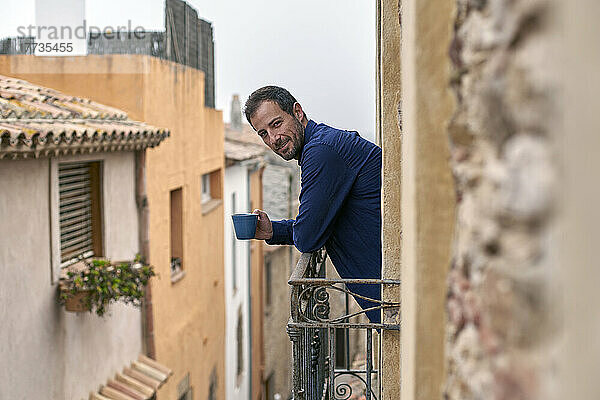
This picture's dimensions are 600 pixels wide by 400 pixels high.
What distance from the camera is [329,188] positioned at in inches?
128

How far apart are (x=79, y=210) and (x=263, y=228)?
168 inches

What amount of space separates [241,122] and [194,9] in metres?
11.6

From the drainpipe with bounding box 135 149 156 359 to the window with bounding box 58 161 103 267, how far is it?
105 cm

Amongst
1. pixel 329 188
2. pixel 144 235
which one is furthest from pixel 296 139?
pixel 144 235

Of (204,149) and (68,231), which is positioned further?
(204,149)

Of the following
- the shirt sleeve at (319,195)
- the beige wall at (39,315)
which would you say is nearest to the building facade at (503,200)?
the shirt sleeve at (319,195)

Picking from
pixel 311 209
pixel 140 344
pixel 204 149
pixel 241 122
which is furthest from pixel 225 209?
pixel 311 209

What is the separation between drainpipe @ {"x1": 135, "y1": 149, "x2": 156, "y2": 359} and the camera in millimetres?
8781

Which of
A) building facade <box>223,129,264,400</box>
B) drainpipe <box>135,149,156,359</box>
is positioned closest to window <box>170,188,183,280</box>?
drainpipe <box>135,149,156,359</box>

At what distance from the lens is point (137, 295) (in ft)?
22.8

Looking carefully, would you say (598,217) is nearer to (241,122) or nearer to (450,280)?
(450,280)

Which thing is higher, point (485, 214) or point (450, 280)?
point (485, 214)

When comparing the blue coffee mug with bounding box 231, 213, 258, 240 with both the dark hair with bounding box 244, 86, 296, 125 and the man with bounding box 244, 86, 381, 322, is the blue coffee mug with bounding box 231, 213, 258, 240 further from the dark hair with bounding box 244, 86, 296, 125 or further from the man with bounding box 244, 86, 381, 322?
the dark hair with bounding box 244, 86, 296, 125

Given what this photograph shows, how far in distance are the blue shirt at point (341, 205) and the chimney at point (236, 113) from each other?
828 inches
